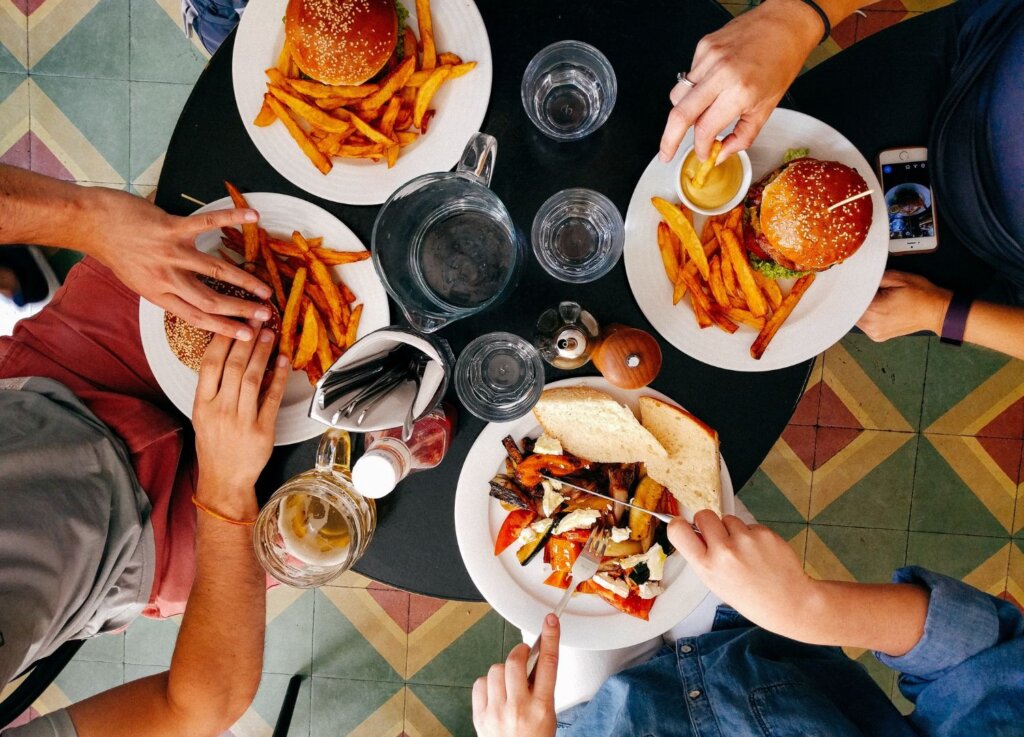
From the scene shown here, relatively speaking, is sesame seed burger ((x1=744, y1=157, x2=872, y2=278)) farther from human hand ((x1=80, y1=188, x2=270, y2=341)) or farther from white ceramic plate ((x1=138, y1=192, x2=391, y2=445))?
human hand ((x1=80, y1=188, x2=270, y2=341))

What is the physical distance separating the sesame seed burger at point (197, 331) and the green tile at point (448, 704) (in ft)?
6.04

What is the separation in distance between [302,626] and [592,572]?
172 centimetres

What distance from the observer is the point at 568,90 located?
1607 mm

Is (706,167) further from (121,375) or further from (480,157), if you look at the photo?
(121,375)

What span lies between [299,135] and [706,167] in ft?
2.91

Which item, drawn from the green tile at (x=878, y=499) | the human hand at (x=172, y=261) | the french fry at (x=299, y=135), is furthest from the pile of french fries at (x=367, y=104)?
the green tile at (x=878, y=499)

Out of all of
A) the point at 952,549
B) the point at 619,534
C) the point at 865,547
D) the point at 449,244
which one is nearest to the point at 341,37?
the point at 449,244

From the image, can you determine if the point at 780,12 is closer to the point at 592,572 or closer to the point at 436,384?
the point at 436,384

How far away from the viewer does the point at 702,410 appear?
Answer: 1616 millimetres

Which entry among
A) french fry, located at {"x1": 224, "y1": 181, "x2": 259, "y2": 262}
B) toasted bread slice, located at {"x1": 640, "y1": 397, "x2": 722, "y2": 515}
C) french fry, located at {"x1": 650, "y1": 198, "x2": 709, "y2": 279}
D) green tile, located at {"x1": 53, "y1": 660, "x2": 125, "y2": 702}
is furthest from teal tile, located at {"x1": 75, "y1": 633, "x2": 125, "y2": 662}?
french fry, located at {"x1": 650, "y1": 198, "x2": 709, "y2": 279}

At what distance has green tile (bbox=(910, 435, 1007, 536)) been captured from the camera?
2.75 meters

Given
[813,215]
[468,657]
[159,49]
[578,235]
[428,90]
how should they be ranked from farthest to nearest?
[468,657] < [159,49] < [578,235] < [428,90] < [813,215]

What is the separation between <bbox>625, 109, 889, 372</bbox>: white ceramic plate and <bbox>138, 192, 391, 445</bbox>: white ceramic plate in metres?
0.59

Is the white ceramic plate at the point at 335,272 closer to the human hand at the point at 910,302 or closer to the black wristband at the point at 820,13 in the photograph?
the black wristband at the point at 820,13
